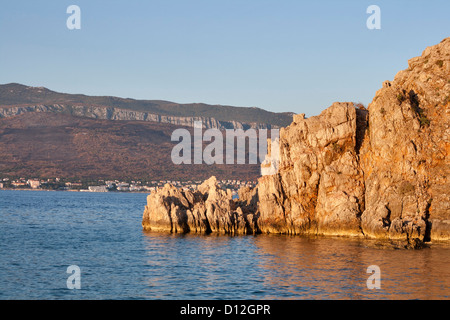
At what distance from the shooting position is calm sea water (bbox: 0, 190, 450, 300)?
39.6 metres

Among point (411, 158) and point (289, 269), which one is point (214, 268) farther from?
point (411, 158)

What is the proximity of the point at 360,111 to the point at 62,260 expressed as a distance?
39392 mm

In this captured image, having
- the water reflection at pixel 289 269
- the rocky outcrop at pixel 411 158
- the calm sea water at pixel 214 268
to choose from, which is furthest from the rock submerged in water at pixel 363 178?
the water reflection at pixel 289 269

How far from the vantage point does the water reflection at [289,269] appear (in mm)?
39531

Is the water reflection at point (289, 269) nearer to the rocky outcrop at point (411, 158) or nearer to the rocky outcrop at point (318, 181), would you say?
the rocky outcrop at point (318, 181)

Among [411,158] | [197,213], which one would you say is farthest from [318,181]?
Result: [197,213]

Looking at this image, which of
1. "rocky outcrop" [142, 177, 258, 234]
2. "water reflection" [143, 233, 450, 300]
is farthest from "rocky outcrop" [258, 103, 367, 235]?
"water reflection" [143, 233, 450, 300]

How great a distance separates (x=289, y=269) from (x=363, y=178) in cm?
2340

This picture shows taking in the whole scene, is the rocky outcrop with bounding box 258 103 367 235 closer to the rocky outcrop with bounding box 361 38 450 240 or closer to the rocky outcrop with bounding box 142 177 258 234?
the rocky outcrop with bounding box 361 38 450 240

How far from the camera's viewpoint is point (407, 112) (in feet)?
211

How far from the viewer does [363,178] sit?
222 ft

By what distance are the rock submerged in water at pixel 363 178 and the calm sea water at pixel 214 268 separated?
3.56 metres
